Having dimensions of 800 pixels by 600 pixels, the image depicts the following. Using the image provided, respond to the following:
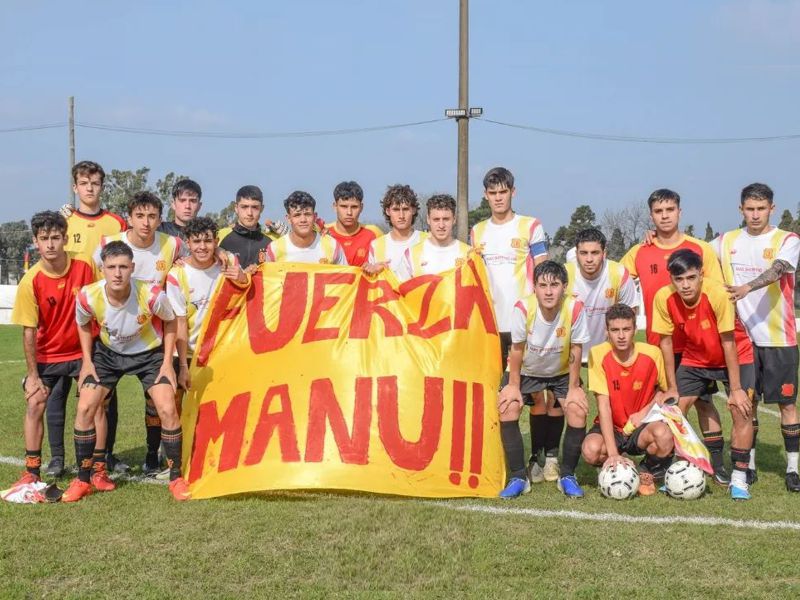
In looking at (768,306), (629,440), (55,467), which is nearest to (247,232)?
(55,467)

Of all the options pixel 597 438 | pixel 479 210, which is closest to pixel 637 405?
pixel 597 438

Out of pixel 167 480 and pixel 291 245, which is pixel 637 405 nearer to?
pixel 291 245

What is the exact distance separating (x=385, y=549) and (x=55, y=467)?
10.8 feet

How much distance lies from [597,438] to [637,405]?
1.32 feet

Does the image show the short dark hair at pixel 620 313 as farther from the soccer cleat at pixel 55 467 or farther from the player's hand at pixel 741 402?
the soccer cleat at pixel 55 467

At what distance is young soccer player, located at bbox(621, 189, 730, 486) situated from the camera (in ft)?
21.3

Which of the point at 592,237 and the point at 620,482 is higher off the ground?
the point at 592,237

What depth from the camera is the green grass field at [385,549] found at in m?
4.03

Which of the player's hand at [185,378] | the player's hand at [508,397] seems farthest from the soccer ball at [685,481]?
the player's hand at [185,378]

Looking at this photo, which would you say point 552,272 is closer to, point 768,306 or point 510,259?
point 510,259

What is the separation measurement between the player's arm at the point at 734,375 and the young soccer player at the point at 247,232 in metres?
3.68

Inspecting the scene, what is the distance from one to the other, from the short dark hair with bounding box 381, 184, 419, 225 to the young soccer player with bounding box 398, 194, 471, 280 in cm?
28

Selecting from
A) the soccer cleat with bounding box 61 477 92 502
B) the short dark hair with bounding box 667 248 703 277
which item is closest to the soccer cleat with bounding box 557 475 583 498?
the short dark hair with bounding box 667 248 703 277

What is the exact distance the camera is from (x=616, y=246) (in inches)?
1304
